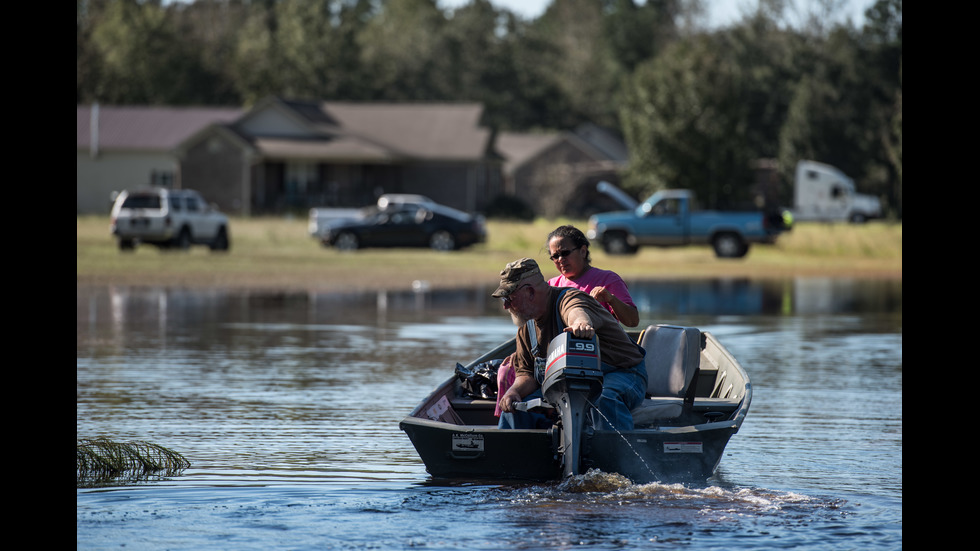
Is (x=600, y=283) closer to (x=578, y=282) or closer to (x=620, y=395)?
(x=578, y=282)

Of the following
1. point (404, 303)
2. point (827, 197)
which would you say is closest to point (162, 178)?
point (827, 197)

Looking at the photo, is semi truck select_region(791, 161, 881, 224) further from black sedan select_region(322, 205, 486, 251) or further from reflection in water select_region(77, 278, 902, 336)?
reflection in water select_region(77, 278, 902, 336)

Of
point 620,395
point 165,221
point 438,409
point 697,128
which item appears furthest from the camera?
point 697,128

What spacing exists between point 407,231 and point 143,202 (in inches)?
286

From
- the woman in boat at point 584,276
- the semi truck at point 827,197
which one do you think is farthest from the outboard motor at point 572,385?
the semi truck at point 827,197

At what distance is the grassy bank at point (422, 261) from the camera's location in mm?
30891

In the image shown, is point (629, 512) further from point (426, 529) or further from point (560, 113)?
point (560, 113)

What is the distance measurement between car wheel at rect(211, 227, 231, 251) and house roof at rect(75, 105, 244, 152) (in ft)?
98.1

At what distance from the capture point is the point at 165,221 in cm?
3791

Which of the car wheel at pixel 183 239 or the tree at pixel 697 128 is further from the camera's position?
the tree at pixel 697 128

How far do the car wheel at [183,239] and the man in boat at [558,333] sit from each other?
30.5 m

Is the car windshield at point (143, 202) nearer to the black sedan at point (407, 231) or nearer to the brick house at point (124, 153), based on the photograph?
the black sedan at point (407, 231)
